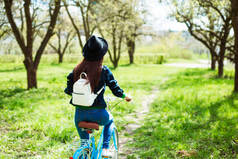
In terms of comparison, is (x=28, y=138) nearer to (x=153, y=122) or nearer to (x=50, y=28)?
(x=153, y=122)

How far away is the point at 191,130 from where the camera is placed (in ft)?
18.6

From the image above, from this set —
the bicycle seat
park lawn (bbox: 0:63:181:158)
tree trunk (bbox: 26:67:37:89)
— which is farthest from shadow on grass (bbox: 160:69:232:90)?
the bicycle seat

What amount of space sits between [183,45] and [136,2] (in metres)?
33.4

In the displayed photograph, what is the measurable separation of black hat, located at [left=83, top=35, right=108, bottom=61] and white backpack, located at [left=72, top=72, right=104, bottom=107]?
0.26 m

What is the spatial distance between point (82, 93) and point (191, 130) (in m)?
3.88

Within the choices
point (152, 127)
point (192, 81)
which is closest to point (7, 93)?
point (152, 127)

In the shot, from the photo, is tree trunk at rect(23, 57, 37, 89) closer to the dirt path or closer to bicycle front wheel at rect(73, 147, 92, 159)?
the dirt path

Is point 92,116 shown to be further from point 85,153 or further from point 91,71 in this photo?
point 91,71

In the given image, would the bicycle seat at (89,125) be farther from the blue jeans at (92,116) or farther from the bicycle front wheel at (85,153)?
the bicycle front wheel at (85,153)

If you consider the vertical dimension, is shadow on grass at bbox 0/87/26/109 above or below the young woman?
below

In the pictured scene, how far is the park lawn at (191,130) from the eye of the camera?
4508 millimetres

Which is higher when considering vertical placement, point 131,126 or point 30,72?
point 30,72

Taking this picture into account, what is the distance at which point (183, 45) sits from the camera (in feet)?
181

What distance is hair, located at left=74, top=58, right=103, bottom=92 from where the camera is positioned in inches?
110
